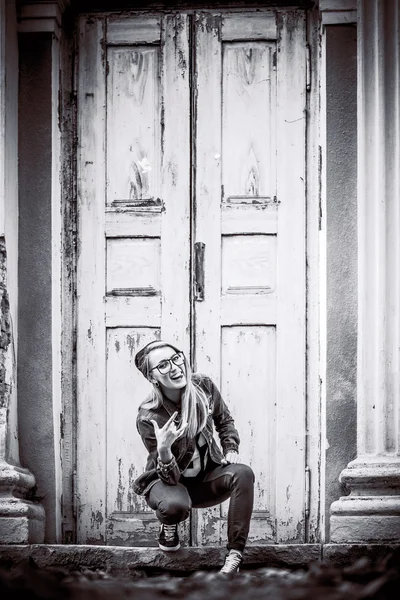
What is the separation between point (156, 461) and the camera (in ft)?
20.1

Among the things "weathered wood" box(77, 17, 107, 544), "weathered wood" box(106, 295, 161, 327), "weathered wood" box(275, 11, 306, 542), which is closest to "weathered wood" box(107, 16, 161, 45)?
"weathered wood" box(77, 17, 107, 544)

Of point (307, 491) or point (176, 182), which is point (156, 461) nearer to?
point (307, 491)

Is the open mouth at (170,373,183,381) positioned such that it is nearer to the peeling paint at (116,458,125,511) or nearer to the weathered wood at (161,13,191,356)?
the weathered wood at (161,13,191,356)

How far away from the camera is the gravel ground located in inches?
180

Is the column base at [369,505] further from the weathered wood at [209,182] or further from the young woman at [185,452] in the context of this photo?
the weathered wood at [209,182]

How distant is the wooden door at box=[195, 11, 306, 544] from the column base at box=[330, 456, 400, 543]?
0.48 metres

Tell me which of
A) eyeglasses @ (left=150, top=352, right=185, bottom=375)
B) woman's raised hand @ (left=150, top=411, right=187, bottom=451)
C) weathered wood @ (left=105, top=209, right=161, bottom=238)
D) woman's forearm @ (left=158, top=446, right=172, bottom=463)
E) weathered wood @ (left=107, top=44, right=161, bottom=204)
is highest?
weathered wood @ (left=107, top=44, right=161, bottom=204)

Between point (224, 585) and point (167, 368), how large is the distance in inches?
50.1

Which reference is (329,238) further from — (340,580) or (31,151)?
(340,580)

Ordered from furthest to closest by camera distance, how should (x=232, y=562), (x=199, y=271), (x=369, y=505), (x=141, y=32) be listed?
(x=141, y=32), (x=199, y=271), (x=369, y=505), (x=232, y=562)

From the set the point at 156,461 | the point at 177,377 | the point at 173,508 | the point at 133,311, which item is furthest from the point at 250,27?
the point at 173,508

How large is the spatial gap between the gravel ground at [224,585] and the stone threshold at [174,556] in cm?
35

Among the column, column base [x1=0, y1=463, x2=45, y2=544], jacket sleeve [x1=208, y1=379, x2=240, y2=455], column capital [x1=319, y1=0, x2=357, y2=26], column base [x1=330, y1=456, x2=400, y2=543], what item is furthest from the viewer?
the column

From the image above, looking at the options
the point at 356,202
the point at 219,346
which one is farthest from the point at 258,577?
the point at 356,202
